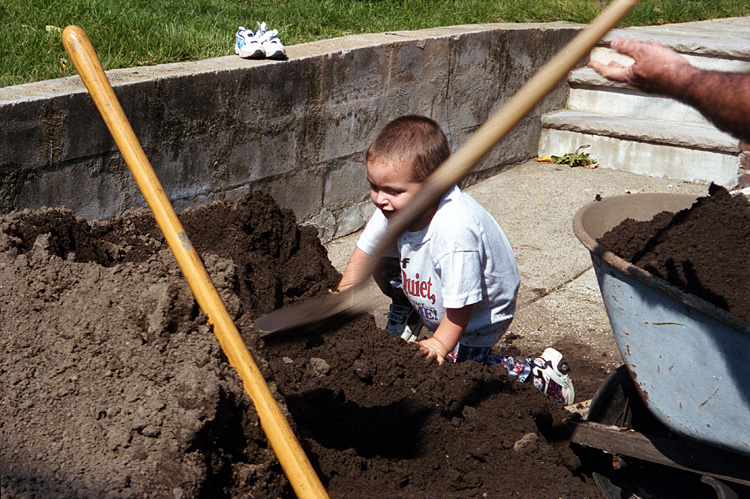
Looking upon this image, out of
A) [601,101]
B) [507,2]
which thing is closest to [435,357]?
[601,101]

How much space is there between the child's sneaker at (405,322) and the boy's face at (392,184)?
2.60ft

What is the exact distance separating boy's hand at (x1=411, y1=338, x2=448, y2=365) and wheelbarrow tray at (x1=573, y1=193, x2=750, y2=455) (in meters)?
0.66

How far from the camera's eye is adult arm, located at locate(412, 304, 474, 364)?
9.03 ft

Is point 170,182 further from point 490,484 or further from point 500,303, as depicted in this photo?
point 490,484

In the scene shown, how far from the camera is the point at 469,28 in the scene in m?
5.91

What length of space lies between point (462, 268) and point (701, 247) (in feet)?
2.76

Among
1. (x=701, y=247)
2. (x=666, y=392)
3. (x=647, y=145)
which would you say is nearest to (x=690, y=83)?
(x=701, y=247)

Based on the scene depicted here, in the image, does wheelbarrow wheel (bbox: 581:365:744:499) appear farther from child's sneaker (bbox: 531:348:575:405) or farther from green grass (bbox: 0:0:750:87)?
green grass (bbox: 0:0:750:87)

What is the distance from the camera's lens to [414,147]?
2.77 metres

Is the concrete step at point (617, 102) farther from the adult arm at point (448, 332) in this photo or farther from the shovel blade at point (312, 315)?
the shovel blade at point (312, 315)

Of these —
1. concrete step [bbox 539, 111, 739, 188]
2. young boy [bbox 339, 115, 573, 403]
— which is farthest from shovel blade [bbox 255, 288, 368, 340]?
concrete step [bbox 539, 111, 739, 188]

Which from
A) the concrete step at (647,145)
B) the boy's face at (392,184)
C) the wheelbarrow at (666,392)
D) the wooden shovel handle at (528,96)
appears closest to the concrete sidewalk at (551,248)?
the concrete step at (647,145)

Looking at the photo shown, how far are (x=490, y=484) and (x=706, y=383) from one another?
2.37 feet

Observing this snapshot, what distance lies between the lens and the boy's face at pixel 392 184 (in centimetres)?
275
